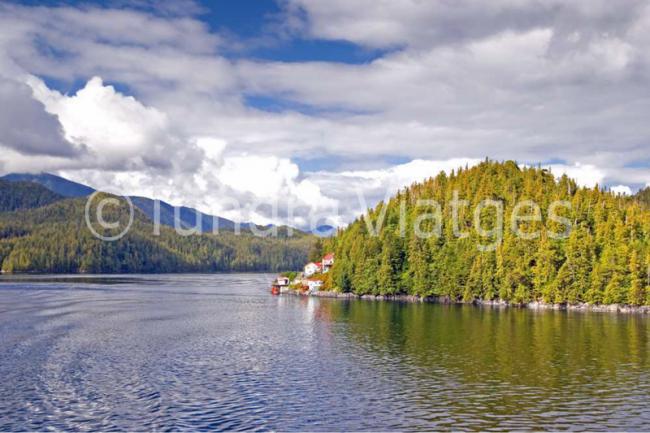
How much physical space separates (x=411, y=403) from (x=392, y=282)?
132 m

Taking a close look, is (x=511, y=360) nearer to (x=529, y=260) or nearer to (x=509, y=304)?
(x=509, y=304)

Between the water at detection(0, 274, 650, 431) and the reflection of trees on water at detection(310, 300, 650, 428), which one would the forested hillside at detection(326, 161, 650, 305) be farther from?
the water at detection(0, 274, 650, 431)

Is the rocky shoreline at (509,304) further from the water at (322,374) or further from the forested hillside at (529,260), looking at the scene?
the water at (322,374)

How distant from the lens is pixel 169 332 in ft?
328

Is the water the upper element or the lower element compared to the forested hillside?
lower

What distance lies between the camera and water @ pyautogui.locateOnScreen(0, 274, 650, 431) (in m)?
47.8

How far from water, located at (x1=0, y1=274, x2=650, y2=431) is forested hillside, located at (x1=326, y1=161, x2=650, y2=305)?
30809mm

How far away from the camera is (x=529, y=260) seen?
538ft

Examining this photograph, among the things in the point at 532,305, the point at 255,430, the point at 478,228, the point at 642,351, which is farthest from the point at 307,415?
the point at 478,228

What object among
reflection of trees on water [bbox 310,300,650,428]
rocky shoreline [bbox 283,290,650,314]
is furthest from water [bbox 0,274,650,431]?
rocky shoreline [bbox 283,290,650,314]

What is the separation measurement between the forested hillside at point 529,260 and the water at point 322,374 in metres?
30.8

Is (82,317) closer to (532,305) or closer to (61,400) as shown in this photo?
(61,400)

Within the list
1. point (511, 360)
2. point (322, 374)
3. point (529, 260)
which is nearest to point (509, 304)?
point (529, 260)

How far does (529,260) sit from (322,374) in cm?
11566
